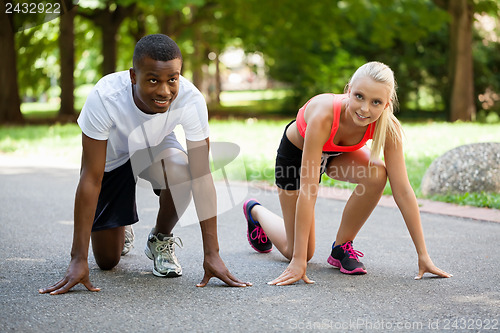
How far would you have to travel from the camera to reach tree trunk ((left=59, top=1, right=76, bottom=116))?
18.8 m

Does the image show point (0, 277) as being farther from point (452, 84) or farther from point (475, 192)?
point (452, 84)

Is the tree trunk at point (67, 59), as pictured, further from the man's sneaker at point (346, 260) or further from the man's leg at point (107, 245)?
the man's sneaker at point (346, 260)

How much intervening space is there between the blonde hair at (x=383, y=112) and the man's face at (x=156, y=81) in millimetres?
1072

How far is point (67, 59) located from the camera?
19031mm

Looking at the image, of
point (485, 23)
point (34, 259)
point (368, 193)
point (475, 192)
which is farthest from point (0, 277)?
point (485, 23)

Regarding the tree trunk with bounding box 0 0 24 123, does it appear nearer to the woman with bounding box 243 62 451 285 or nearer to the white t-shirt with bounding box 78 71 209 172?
the white t-shirt with bounding box 78 71 209 172

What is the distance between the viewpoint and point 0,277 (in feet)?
13.3

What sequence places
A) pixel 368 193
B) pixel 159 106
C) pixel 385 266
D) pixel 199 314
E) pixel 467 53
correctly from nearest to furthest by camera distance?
1. pixel 199 314
2. pixel 159 106
3. pixel 368 193
4. pixel 385 266
5. pixel 467 53

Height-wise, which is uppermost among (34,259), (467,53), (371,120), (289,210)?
(467,53)

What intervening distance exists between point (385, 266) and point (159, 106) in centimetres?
192

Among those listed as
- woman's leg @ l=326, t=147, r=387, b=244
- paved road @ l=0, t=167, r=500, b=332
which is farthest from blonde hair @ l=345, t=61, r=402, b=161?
paved road @ l=0, t=167, r=500, b=332

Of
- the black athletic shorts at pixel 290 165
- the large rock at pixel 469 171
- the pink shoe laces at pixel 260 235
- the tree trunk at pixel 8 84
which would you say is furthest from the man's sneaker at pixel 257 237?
the tree trunk at pixel 8 84

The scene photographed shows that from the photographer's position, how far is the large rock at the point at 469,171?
6.93m

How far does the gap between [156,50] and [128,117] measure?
0.48 m
